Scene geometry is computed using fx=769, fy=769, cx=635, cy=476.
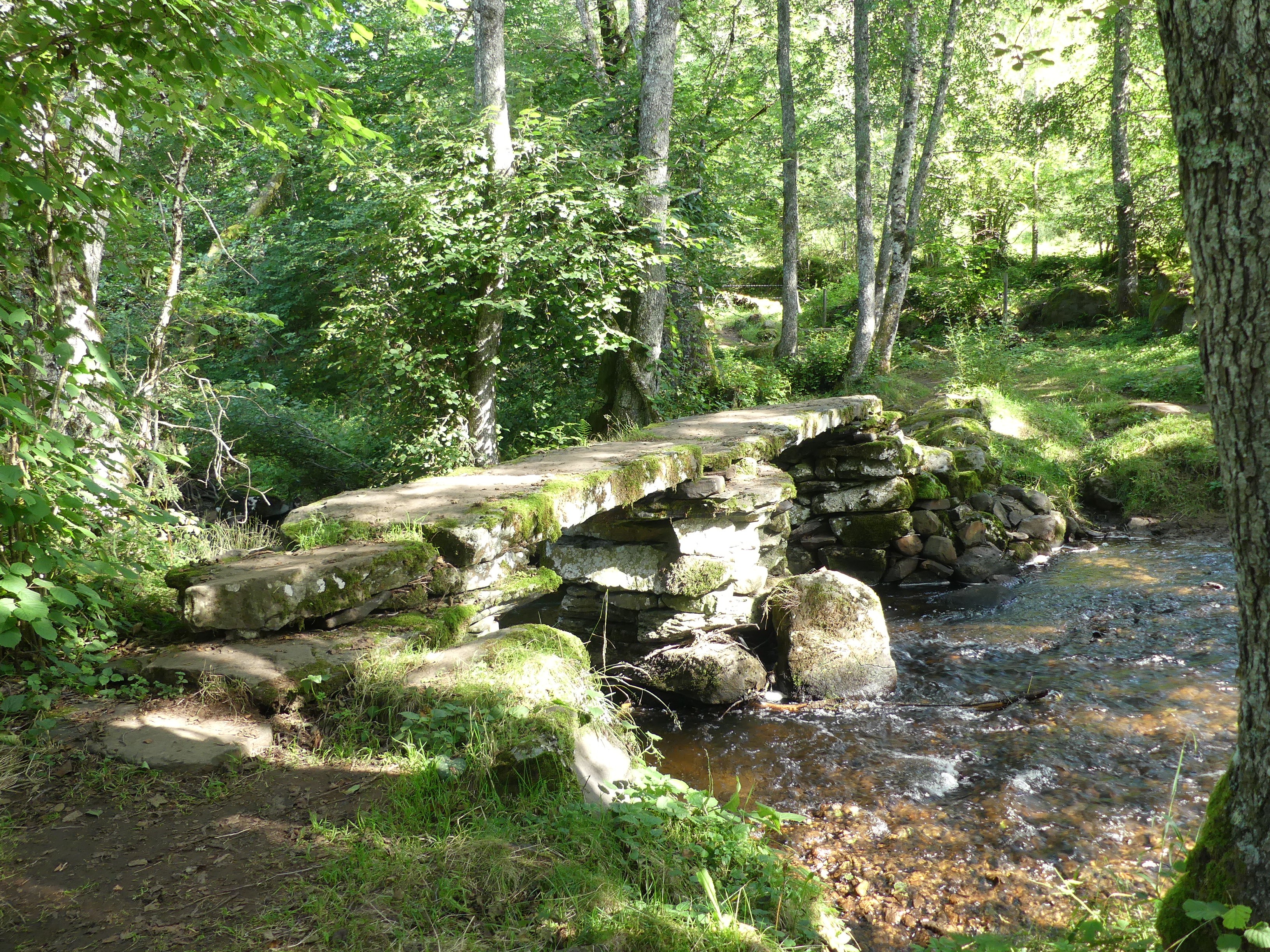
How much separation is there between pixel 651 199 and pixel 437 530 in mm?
6403

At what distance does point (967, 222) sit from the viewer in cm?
2033

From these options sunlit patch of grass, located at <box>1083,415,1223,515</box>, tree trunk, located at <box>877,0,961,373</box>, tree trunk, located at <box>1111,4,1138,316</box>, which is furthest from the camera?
tree trunk, located at <box>1111,4,1138,316</box>

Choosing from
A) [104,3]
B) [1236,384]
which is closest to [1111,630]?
[1236,384]

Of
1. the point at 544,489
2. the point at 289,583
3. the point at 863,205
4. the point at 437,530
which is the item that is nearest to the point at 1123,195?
the point at 863,205

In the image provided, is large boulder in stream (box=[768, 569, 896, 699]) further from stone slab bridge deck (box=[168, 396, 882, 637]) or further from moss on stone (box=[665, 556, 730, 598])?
stone slab bridge deck (box=[168, 396, 882, 637])

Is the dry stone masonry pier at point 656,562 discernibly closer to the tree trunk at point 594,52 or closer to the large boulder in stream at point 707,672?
the large boulder in stream at point 707,672

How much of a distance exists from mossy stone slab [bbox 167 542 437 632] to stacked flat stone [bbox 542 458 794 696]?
262 cm

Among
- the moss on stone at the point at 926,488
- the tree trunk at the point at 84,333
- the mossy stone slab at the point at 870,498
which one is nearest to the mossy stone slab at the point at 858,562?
the mossy stone slab at the point at 870,498

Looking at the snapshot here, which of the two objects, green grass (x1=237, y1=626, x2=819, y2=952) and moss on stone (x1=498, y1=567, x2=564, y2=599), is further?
moss on stone (x1=498, y1=567, x2=564, y2=599)

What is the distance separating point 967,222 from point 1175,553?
13.9m

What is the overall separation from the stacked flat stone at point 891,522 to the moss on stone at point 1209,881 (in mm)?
6690

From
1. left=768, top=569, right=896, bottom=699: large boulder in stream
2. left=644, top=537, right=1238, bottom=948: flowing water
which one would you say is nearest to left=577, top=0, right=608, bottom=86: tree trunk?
left=768, top=569, right=896, bottom=699: large boulder in stream

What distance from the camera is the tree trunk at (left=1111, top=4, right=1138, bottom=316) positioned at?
Answer: 16.3 metres

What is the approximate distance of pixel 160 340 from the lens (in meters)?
4.40
